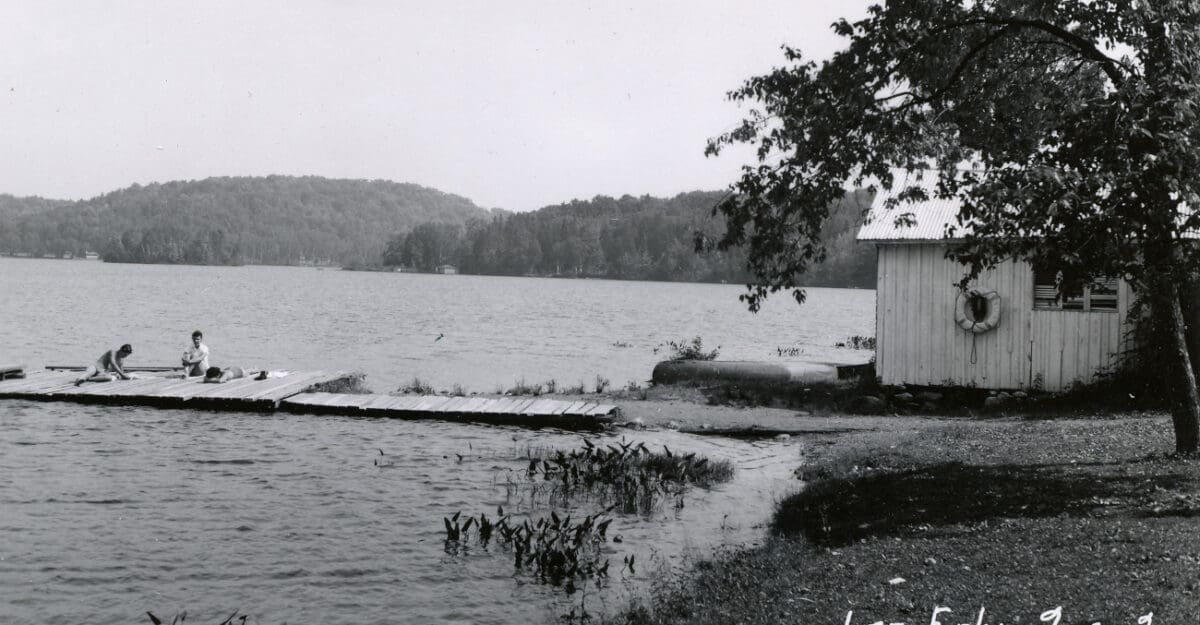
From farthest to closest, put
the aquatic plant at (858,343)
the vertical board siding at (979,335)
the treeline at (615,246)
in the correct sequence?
the treeline at (615,246) < the aquatic plant at (858,343) < the vertical board siding at (979,335)

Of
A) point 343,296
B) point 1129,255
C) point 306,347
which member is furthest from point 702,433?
point 343,296

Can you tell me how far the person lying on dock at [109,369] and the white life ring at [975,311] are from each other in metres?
19.0

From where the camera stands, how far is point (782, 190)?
1231 centimetres

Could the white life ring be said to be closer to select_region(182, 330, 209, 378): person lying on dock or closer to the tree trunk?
the tree trunk

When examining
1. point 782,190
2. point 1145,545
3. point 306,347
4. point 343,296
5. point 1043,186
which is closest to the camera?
point 1145,545

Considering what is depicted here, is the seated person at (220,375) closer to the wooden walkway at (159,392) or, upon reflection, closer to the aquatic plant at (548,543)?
the wooden walkway at (159,392)

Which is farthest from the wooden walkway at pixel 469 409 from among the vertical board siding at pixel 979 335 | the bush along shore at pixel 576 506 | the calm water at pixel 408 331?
the calm water at pixel 408 331

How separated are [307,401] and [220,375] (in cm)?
398

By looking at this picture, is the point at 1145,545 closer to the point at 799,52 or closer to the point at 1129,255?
the point at 1129,255

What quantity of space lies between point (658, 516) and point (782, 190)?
466 cm

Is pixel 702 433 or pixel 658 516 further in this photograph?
pixel 702 433

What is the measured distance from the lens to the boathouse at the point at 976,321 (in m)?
20.1

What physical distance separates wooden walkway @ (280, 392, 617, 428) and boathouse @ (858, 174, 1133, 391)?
6.89 metres

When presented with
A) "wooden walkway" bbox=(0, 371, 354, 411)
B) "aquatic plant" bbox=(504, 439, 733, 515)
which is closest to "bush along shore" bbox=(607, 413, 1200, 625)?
"aquatic plant" bbox=(504, 439, 733, 515)
